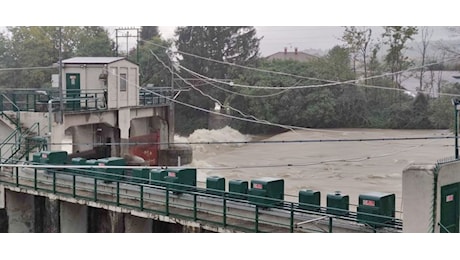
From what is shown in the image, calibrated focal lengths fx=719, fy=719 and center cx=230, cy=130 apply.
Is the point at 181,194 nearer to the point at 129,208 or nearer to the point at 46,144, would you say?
the point at 129,208

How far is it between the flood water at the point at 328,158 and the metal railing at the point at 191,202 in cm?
886

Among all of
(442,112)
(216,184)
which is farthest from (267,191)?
(442,112)

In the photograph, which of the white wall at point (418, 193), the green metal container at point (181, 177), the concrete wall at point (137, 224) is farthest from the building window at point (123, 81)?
the white wall at point (418, 193)

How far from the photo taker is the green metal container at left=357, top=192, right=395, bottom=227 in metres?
10.9

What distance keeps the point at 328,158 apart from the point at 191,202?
636 inches

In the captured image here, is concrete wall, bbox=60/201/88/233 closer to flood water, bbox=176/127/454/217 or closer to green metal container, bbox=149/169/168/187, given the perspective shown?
green metal container, bbox=149/169/168/187

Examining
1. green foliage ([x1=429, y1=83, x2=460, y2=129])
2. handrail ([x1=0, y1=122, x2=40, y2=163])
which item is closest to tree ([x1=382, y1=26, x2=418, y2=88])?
green foliage ([x1=429, y1=83, x2=460, y2=129])

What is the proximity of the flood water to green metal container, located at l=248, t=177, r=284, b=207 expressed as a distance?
1003 centimetres

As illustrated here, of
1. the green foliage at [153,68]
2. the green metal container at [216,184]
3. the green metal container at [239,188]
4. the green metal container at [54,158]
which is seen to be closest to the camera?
the green metal container at [239,188]

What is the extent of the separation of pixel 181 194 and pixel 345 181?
41.5ft

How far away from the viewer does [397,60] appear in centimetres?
2936

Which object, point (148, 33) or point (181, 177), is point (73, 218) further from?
point (148, 33)

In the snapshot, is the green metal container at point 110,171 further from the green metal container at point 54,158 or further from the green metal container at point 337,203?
the green metal container at point 337,203

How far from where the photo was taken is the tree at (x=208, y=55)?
3125 centimetres
